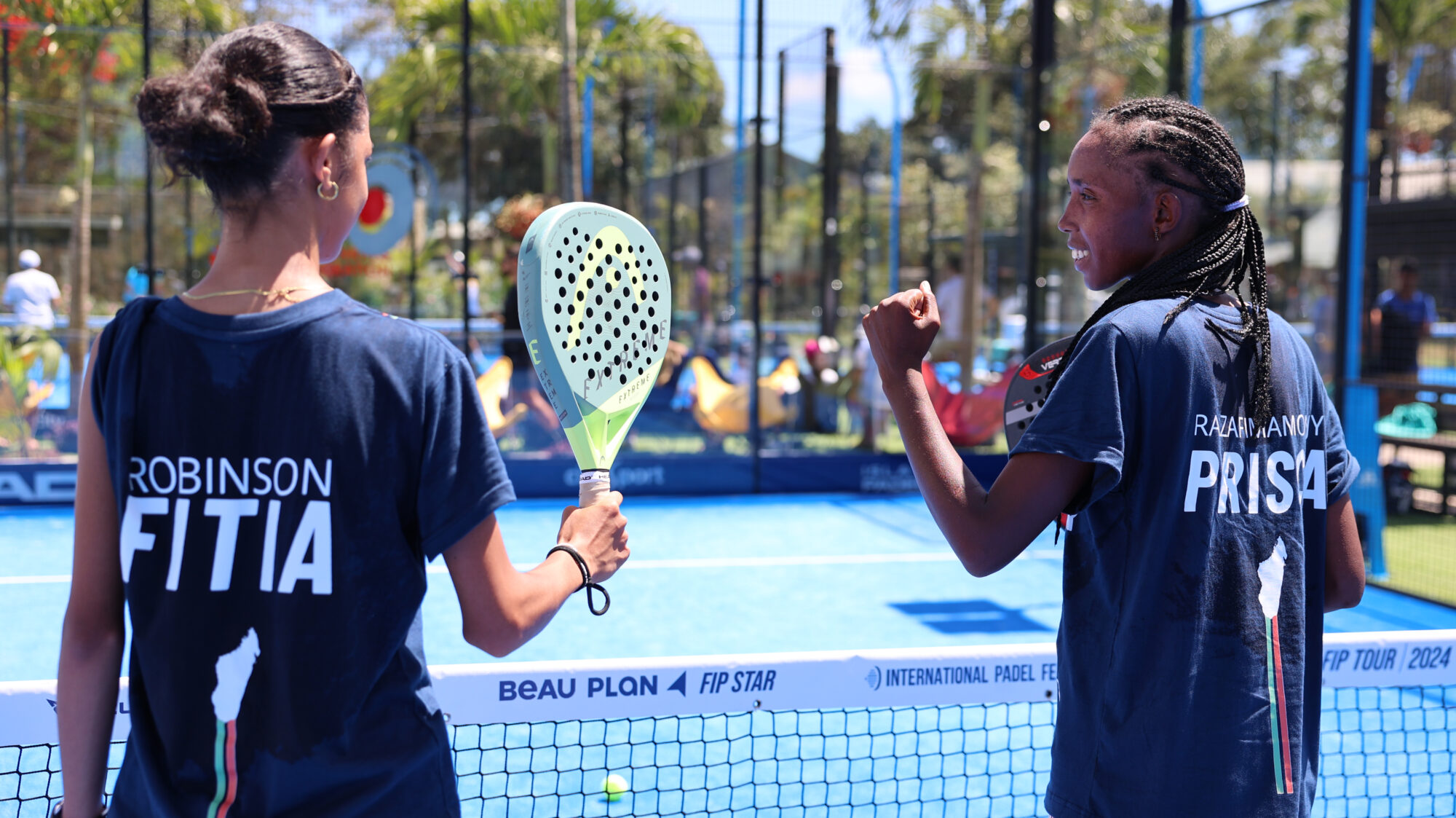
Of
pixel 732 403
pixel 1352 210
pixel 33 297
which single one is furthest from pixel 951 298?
pixel 33 297

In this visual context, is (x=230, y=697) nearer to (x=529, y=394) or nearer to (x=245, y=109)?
(x=245, y=109)

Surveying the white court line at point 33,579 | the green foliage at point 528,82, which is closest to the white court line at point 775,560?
the white court line at point 33,579

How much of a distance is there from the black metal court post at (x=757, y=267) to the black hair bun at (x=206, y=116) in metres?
9.20

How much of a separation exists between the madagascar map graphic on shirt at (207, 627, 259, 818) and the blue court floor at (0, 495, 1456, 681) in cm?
415

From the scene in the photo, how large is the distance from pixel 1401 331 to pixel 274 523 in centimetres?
1089

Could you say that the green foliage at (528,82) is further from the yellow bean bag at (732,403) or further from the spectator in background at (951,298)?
the spectator in background at (951,298)

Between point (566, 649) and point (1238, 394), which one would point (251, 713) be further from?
point (566, 649)

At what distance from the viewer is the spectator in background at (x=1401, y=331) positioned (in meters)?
10.1

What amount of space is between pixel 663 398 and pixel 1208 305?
29.4ft

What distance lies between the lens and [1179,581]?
1.62 metres

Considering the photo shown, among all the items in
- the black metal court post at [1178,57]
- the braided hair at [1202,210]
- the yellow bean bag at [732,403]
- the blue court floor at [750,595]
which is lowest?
the blue court floor at [750,595]

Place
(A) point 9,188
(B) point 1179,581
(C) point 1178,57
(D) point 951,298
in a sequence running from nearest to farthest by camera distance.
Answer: (B) point 1179,581, (C) point 1178,57, (A) point 9,188, (D) point 951,298

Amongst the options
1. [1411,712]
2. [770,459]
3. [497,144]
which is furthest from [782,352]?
[1411,712]

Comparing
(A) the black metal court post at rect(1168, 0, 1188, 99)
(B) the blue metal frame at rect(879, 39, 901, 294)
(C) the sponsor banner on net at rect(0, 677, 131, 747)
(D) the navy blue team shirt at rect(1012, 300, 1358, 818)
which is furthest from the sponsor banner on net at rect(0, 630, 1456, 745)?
(B) the blue metal frame at rect(879, 39, 901, 294)
